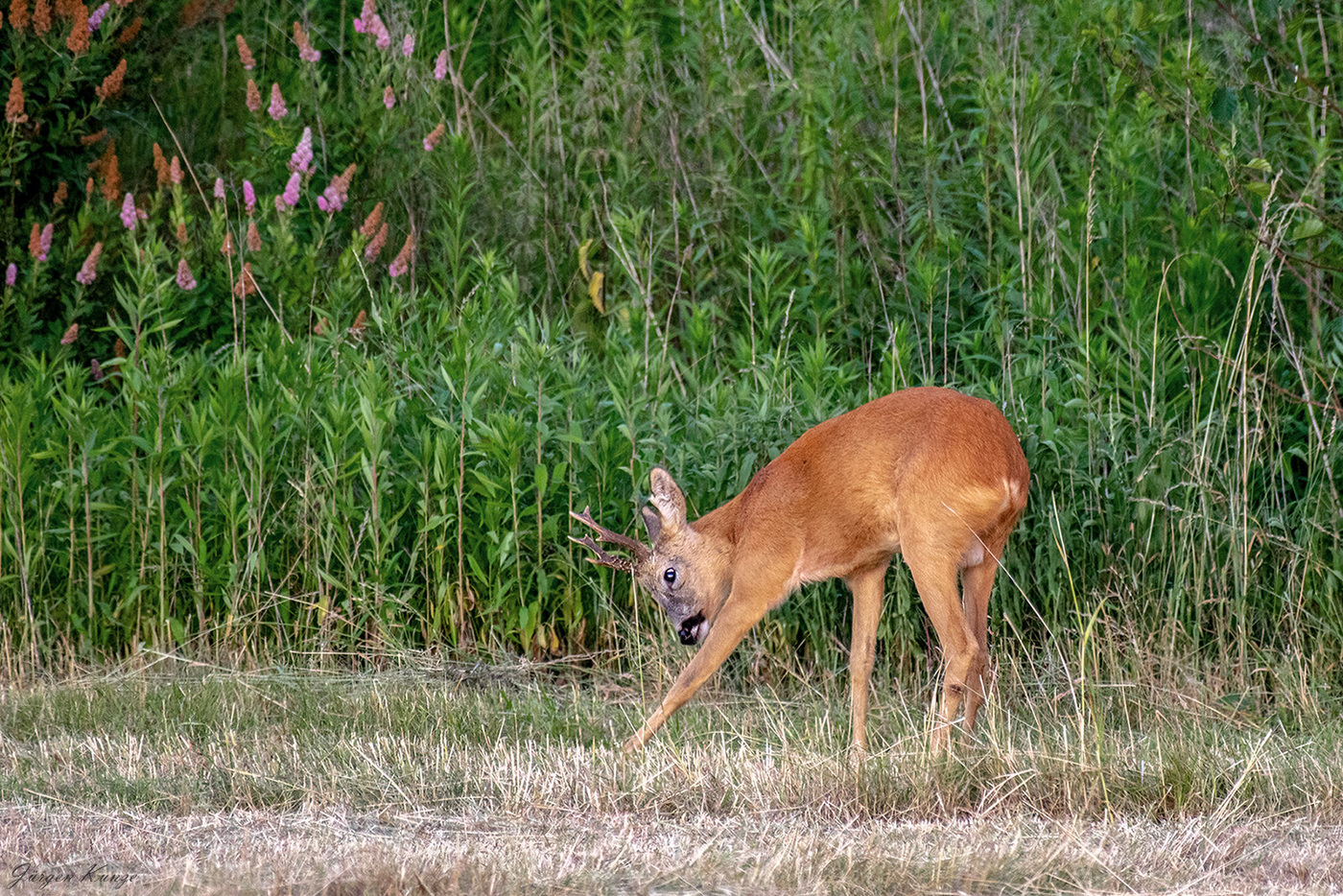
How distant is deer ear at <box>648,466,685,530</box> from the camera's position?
579cm

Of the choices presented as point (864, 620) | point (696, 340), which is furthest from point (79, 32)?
point (864, 620)

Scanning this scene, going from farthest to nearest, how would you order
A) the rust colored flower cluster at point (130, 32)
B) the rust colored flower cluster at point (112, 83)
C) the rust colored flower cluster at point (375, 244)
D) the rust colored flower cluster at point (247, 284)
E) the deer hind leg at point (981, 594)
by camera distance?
the rust colored flower cluster at point (130, 32) < the rust colored flower cluster at point (375, 244) < the rust colored flower cluster at point (112, 83) < the rust colored flower cluster at point (247, 284) < the deer hind leg at point (981, 594)

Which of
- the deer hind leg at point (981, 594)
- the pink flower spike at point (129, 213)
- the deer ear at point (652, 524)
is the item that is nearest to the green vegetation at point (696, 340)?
the pink flower spike at point (129, 213)

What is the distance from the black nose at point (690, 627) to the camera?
235 inches

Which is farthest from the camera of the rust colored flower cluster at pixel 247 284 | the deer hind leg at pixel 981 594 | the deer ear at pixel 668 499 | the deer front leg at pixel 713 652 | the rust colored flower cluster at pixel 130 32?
the rust colored flower cluster at pixel 130 32

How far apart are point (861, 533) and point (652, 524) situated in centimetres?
86

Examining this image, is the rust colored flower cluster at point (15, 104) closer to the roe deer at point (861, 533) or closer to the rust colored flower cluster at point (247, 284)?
the rust colored flower cluster at point (247, 284)

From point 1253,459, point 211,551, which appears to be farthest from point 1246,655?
point 211,551

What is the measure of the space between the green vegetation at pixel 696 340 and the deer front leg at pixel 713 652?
100cm

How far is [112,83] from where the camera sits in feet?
28.4

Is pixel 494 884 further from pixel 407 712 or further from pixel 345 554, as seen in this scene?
pixel 345 554

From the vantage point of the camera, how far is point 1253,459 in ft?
21.6

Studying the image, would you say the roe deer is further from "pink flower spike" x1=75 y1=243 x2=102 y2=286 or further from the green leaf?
"pink flower spike" x1=75 y1=243 x2=102 y2=286

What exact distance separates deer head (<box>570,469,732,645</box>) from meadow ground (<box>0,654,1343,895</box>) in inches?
16.3
